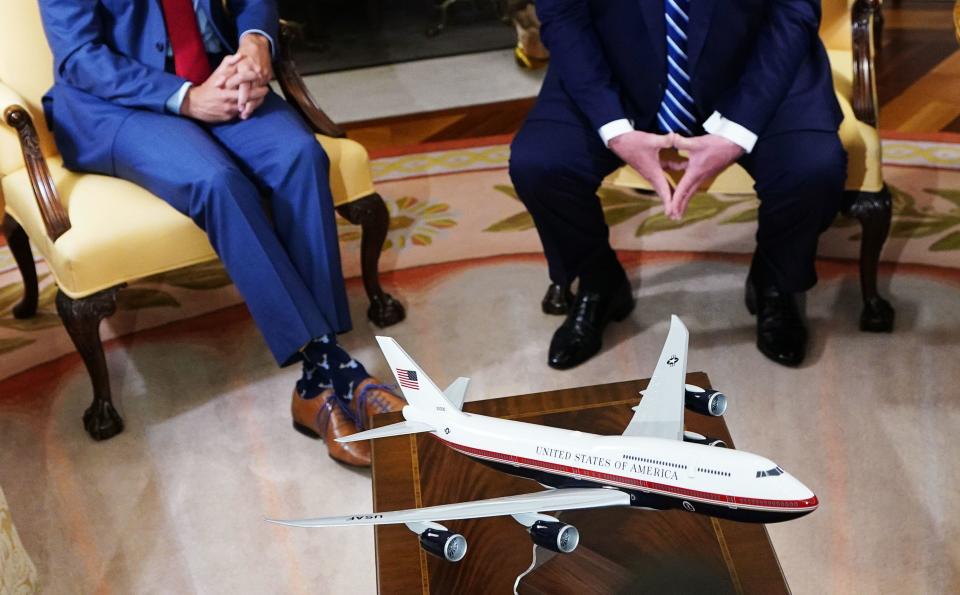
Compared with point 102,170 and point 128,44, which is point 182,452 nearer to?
point 102,170

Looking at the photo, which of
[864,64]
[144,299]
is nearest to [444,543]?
[864,64]

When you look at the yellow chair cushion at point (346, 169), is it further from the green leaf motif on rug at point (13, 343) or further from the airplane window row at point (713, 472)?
the airplane window row at point (713, 472)

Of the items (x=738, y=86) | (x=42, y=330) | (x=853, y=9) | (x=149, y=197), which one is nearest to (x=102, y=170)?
(x=149, y=197)

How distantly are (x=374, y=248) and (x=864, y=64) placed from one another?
116cm

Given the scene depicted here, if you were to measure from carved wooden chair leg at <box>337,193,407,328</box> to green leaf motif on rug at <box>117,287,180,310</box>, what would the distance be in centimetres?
53

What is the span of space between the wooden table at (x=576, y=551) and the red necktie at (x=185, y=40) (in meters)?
1.15

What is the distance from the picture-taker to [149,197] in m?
2.22

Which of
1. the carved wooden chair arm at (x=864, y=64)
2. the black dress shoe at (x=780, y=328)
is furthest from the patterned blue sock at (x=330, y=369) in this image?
the carved wooden chair arm at (x=864, y=64)

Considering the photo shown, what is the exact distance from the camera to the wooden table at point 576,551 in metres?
1.33

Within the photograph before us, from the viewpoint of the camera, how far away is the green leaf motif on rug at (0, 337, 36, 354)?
258 centimetres

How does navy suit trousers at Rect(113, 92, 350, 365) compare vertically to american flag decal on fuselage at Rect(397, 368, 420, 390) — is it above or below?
below

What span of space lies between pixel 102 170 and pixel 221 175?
0.35 metres

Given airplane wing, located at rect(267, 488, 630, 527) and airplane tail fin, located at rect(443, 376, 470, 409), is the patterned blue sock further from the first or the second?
airplane wing, located at rect(267, 488, 630, 527)

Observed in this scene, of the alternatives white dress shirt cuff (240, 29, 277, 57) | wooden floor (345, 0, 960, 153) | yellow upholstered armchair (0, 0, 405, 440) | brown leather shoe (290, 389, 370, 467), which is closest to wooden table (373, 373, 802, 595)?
brown leather shoe (290, 389, 370, 467)
